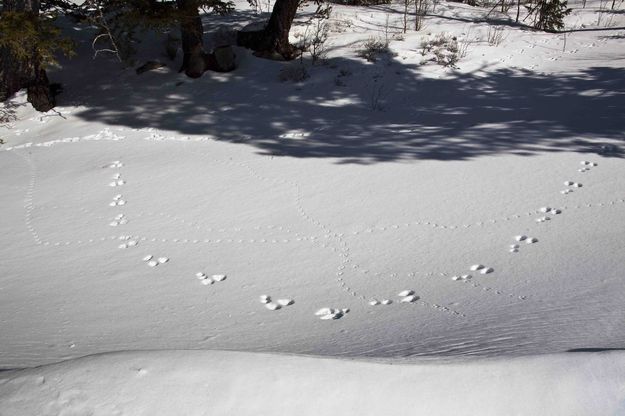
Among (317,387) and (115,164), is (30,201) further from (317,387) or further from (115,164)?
(317,387)

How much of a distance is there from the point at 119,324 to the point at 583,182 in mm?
4018

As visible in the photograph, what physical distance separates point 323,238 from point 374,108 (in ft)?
13.2

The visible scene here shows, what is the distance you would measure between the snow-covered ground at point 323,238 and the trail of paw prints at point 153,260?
50mm

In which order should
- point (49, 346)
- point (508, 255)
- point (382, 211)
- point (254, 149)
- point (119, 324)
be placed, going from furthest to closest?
1. point (254, 149)
2. point (382, 211)
3. point (508, 255)
4. point (119, 324)
5. point (49, 346)

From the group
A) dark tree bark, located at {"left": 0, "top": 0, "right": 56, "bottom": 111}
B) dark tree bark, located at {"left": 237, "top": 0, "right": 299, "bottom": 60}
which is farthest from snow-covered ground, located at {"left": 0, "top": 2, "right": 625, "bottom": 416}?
dark tree bark, located at {"left": 237, "top": 0, "right": 299, "bottom": 60}

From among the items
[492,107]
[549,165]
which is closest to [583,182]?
[549,165]

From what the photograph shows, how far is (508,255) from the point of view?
3.91m

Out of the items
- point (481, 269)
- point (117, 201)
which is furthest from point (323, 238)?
point (117, 201)

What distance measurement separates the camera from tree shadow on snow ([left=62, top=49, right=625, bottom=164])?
6418 mm

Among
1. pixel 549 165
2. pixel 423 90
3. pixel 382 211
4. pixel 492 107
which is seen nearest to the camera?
pixel 382 211

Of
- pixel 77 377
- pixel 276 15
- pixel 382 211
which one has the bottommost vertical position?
pixel 382 211

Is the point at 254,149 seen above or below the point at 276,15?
below

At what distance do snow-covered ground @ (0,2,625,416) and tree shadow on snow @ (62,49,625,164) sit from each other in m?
0.04

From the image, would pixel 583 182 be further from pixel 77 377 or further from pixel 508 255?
pixel 77 377
